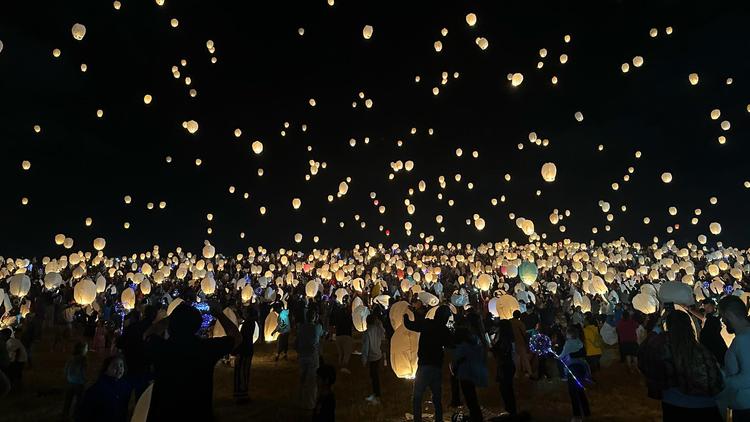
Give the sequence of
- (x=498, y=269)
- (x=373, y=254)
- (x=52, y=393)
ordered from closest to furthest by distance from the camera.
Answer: (x=52, y=393) < (x=498, y=269) < (x=373, y=254)

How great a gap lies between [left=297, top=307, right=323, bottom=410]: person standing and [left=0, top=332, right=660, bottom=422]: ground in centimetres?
24

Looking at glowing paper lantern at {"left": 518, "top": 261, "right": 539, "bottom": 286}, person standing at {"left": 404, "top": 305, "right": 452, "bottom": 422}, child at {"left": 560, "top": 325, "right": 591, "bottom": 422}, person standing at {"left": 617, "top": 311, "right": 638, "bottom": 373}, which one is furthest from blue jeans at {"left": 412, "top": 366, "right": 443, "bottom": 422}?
glowing paper lantern at {"left": 518, "top": 261, "right": 539, "bottom": 286}

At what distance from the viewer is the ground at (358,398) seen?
6.94 meters

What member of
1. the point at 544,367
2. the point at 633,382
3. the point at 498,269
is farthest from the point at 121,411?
the point at 498,269

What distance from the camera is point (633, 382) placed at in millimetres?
8938

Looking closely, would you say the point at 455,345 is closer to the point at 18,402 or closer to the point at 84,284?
the point at 18,402

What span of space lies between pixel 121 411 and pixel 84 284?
438 inches

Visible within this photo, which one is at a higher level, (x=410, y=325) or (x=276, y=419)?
(x=410, y=325)

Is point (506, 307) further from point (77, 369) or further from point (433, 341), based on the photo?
point (77, 369)

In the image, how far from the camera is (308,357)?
715cm

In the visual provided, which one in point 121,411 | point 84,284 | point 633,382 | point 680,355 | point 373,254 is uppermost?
point 373,254

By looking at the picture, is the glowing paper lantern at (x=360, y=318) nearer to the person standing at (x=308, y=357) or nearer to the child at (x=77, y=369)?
the person standing at (x=308, y=357)

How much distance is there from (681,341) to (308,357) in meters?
5.11

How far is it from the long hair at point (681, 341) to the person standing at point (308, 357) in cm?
485
